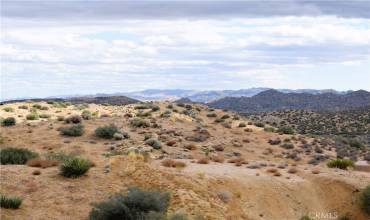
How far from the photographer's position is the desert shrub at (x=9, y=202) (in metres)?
16.8

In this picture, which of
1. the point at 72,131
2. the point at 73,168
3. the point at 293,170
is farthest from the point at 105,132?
the point at 73,168

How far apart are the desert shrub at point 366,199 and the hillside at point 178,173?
310 millimetres

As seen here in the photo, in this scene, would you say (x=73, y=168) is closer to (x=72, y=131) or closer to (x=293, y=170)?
(x=293, y=170)

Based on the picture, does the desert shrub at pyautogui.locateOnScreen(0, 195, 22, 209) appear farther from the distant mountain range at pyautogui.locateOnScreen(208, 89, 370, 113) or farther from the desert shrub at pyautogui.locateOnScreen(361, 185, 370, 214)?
the distant mountain range at pyautogui.locateOnScreen(208, 89, 370, 113)

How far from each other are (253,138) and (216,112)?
1612 centimetres

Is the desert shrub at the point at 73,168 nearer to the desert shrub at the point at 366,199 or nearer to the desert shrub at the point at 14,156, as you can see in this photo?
the desert shrub at the point at 14,156

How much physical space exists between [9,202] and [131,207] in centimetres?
377

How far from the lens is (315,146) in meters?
51.1

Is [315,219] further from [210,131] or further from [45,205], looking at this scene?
[210,131]

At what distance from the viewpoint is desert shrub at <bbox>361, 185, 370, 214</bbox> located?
26.2 m

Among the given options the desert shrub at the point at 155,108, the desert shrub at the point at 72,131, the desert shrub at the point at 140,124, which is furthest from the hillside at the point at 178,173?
the desert shrub at the point at 155,108

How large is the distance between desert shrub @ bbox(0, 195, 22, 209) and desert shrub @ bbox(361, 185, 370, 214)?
55.0ft

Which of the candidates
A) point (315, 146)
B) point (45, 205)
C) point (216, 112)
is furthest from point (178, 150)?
point (216, 112)

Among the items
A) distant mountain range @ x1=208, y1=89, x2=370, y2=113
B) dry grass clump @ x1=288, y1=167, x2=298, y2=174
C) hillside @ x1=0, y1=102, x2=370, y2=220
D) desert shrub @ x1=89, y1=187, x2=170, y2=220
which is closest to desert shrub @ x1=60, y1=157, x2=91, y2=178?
hillside @ x1=0, y1=102, x2=370, y2=220
